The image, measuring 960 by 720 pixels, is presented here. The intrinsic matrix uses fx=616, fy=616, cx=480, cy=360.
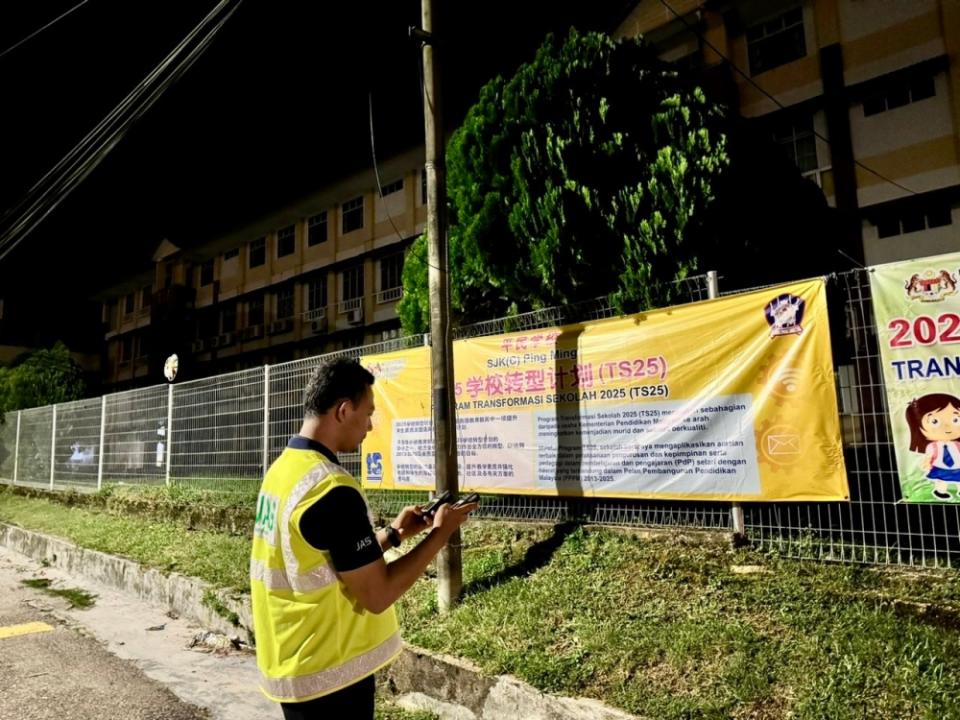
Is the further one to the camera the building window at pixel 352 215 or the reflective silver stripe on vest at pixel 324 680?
the building window at pixel 352 215

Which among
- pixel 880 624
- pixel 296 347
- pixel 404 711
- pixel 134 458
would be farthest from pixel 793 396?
pixel 296 347

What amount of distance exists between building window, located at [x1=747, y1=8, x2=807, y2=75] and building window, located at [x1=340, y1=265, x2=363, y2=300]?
52.6 feet

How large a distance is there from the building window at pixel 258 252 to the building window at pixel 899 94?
997 inches

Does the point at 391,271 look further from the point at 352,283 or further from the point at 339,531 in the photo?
the point at 339,531

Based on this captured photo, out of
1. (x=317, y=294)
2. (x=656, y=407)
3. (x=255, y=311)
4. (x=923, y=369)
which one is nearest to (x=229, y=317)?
(x=255, y=311)

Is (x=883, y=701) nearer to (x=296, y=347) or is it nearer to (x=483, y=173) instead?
(x=483, y=173)

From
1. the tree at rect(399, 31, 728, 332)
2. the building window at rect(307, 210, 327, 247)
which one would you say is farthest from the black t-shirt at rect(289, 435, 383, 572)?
the building window at rect(307, 210, 327, 247)

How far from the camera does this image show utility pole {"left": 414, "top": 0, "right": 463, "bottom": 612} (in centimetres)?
438

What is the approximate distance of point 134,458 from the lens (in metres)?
10.7

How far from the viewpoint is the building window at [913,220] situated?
509 inches

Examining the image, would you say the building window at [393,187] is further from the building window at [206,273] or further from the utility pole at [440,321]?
the utility pole at [440,321]

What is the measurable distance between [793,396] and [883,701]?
1769 millimetres

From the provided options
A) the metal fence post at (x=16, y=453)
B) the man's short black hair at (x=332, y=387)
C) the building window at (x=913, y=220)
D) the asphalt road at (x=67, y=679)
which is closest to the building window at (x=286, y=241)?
the metal fence post at (x=16, y=453)

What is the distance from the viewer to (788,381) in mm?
3836
